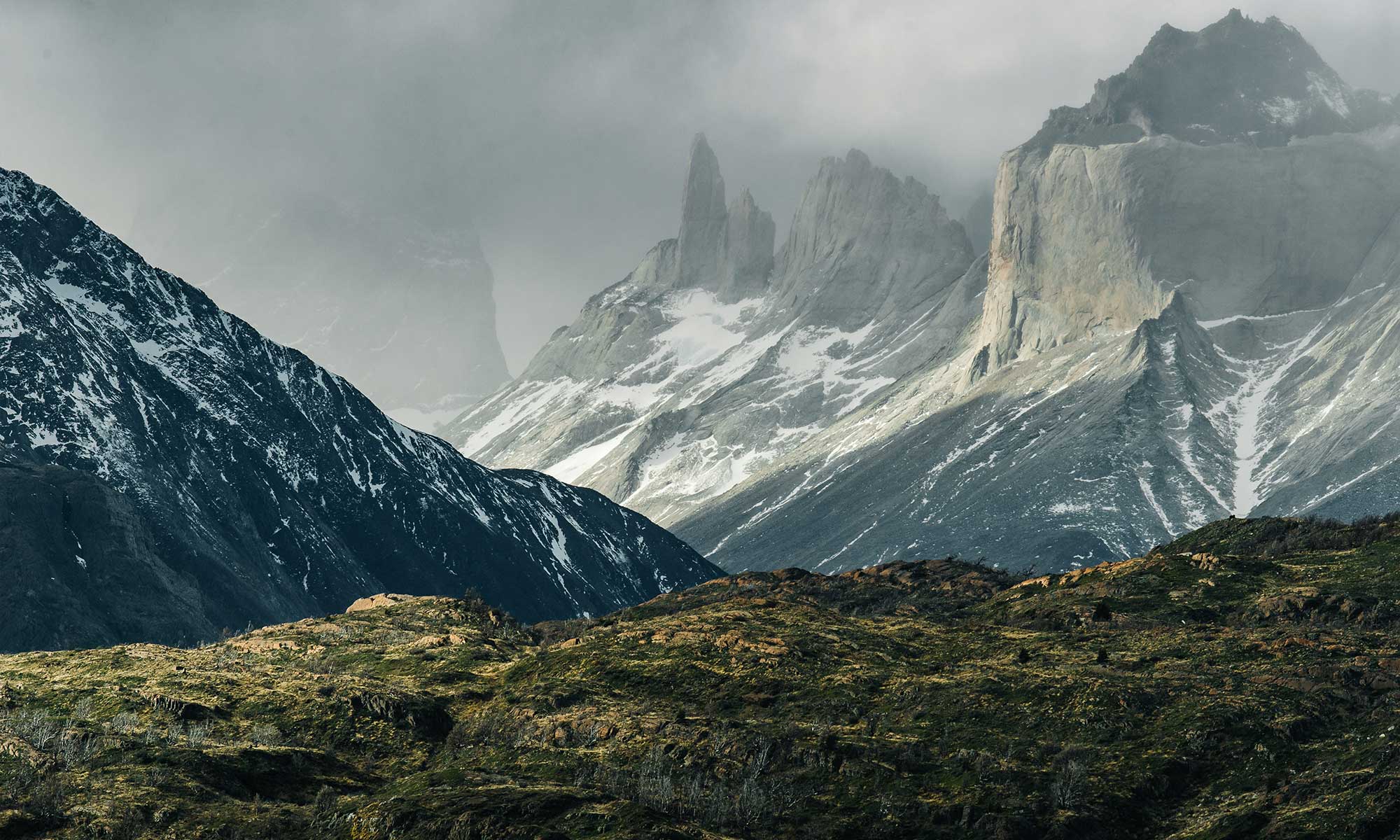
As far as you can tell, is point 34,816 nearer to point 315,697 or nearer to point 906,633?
point 315,697

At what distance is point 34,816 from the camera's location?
38.2m

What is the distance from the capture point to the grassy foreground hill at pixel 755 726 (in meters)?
41.9

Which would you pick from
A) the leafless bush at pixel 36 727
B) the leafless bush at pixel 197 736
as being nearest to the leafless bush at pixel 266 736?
the leafless bush at pixel 197 736

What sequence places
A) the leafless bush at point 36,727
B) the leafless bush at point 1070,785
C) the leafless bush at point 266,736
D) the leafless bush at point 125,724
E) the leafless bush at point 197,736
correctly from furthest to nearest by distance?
the leafless bush at point 266,736 < the leafless bush at point 125,724 < the leafless bush at point 197,736 < the leafless bush at point 36,727 < the leafless bush at point 1070,785

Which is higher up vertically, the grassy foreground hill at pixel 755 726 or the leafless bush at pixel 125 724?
the leafless bush at pixel 125 724

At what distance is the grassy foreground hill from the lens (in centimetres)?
4194

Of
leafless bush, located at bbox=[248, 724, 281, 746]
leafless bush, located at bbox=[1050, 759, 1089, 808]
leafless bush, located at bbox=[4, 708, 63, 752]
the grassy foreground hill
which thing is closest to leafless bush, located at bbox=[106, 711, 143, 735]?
the grassy foreground hill

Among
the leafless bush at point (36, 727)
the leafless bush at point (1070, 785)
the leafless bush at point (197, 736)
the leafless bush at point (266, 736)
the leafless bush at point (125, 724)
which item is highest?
the leafless bush at point (36, 727)

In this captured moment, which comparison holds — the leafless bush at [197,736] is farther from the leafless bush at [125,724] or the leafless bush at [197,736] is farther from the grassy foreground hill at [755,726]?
the leafless bush at [125,724]

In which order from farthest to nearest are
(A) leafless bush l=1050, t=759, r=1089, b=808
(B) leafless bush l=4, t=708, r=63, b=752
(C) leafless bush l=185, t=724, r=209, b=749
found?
(C) leafless bush l=185, t=724, r=209, b=749
(B) leafless bush l=4, t=708, r=63, b=752
(A) leafless bush l=1050, t=759, r=1089, b=808

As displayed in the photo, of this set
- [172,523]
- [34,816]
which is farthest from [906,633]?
[172,523]

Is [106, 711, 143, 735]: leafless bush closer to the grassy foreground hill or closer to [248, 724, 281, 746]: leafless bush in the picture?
the grassy foreground hill

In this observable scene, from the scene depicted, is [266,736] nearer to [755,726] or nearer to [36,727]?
[36,727]

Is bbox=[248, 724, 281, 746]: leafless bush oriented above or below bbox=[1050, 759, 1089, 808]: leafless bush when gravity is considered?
above
